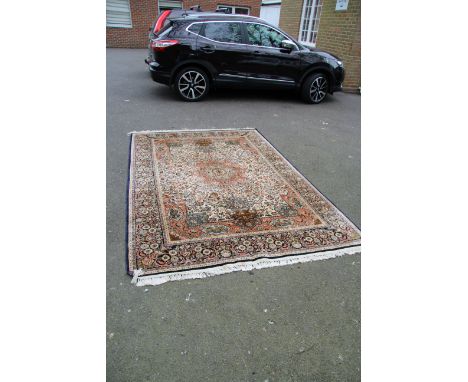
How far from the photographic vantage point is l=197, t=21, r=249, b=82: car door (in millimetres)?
6383

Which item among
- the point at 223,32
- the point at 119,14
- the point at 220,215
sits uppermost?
the point at 119,14

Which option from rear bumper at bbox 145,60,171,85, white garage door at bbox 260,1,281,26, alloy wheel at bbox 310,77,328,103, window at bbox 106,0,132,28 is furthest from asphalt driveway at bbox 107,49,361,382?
window at bbox 106,0,132,28

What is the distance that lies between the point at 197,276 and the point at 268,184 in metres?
1.85

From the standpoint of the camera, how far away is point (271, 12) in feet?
49.0

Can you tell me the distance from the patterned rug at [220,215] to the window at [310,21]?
7458 mm

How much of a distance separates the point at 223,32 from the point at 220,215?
488 cm

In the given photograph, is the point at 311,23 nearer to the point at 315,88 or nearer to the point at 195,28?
the point at 315,88

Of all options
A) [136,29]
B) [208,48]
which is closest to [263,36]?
[208,48]

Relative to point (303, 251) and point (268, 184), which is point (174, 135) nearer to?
point (268, 184)

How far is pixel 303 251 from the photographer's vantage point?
282 cm

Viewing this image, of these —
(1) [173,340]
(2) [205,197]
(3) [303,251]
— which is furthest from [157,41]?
(1) [173,340]

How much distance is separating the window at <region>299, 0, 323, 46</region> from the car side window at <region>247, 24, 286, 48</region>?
13.6ft

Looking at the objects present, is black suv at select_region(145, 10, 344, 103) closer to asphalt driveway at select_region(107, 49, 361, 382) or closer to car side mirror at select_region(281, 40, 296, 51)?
car side mirror at select_region(281, 40, 296, 51)

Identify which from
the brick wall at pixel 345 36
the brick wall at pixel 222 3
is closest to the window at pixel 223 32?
the brick wall at pixel 345 36
